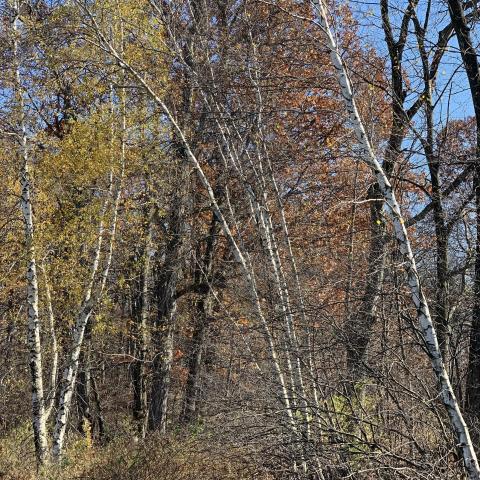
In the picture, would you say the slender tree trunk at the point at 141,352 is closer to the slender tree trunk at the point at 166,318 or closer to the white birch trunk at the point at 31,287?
the slender tree trunk at the point at 166,318

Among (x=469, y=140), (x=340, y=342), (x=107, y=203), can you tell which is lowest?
(x=340, y=342)

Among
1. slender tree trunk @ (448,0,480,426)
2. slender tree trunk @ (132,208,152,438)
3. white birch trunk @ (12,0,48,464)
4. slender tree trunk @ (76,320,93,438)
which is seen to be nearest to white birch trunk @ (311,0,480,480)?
slender tree trunk @ (448,0,480,426)

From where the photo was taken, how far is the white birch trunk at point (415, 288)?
16.6 feet

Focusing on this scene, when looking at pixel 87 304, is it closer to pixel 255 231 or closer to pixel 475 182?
pixel 255 231

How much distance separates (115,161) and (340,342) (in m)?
6.87

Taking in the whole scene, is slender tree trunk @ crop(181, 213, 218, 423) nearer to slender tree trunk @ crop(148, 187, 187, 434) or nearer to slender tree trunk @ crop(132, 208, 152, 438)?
slender tree trunk @ crop(148, 187, 187, 434)

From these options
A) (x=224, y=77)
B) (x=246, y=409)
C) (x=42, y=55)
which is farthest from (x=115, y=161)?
(x=246, y=409)

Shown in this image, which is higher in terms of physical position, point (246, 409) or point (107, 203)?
point (107, 203)

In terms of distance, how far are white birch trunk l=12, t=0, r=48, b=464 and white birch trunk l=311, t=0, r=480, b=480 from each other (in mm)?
7003

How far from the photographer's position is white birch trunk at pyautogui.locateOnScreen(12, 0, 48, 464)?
10.5 m

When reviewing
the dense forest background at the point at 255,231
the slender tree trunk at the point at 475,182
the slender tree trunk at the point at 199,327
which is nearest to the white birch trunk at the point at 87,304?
the dense forest background at the point at 255,231

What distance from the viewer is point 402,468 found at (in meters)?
5.08

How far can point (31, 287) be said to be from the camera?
1095cm

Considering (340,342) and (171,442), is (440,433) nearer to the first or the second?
(340,342)
